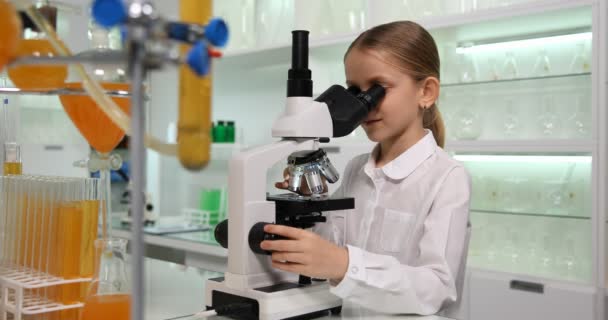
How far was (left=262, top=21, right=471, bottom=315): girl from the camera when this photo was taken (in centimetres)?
98

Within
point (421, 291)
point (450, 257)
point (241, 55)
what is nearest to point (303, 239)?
point (421, 291)

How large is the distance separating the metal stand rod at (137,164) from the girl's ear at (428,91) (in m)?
1.03

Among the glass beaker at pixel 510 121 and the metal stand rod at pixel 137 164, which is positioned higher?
the glass beaker at pixel 510 121

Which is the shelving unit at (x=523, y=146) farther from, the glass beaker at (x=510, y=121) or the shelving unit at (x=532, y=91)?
the glass beaker at (x=510, y=121)

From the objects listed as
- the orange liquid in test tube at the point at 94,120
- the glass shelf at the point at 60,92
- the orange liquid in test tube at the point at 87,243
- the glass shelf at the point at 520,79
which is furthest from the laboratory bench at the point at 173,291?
the glass shelf at the point at 520,79

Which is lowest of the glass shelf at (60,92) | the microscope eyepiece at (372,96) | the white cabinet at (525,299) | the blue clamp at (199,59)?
the white cabinet at (525,299)

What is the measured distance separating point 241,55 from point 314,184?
7.25 feet

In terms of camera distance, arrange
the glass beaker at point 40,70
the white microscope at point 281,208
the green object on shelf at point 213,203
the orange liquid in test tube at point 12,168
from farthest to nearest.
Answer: the green object on shelf at point 213,203
the orange liquid in test tube at point 12,168
the white microscope at point 281,208
the glass beaker at point 40,70

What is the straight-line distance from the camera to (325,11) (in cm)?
278

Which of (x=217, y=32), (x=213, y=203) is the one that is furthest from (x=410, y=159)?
(x=213, y=203)

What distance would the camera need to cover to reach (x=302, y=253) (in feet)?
3.05

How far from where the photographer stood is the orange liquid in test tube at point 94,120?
2.90 ft

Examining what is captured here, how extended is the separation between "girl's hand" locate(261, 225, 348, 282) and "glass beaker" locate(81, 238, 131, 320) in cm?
22

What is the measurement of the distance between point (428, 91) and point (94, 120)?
2.58 ft
